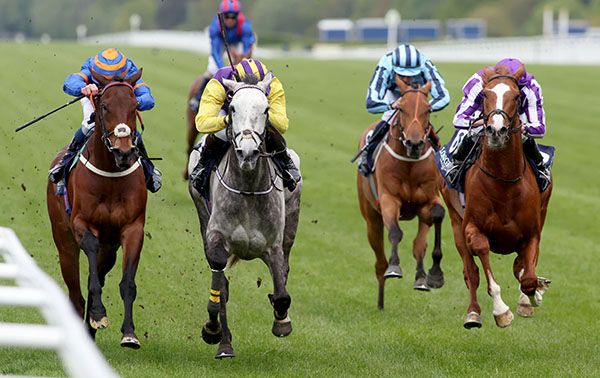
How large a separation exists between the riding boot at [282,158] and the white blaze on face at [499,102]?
142 centimetres

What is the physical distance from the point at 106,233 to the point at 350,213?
9.24m

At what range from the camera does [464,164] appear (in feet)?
29.0

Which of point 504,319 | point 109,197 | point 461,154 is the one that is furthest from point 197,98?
point 504,319

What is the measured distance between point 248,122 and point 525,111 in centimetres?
225

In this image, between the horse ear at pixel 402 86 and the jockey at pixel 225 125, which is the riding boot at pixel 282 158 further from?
the horse ear at pixel 402 86

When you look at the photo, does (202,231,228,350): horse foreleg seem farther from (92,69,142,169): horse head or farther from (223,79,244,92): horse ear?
(223,79,244,92): horse ear

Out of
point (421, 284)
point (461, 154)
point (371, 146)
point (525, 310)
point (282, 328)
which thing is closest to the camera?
point (282, 328)

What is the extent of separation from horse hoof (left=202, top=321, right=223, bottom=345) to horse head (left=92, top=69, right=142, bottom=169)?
1233 millimetres

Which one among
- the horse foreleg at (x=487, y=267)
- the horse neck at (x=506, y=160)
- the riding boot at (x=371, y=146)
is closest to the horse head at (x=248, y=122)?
A: the horse neck at (x=506, y=160)

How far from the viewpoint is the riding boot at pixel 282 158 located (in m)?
8.16

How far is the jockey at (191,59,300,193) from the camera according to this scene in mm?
8047

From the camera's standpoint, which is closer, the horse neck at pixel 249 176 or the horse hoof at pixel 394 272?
the horse neck at pixel 249 176

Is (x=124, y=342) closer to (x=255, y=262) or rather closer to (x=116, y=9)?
(x=255, y=262)

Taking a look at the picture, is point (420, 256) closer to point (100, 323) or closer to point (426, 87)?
point (426, 87)
